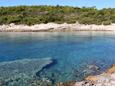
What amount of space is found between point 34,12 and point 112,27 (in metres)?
34.6

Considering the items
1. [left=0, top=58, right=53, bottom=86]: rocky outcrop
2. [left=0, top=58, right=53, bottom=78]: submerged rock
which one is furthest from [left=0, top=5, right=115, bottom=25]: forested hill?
[left=0, top=58, right=53, bottom=86]: rocky outcrop

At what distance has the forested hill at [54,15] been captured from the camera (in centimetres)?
9862

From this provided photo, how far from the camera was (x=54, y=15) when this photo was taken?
10662cm

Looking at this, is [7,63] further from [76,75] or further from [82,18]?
[82,18]

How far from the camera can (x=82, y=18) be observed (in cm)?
10288

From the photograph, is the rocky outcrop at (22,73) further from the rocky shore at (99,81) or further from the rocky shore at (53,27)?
the rocky shore at (53,27)

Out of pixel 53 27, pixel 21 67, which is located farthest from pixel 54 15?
pixel 21 67

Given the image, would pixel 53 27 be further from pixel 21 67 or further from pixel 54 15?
pixel 21 67

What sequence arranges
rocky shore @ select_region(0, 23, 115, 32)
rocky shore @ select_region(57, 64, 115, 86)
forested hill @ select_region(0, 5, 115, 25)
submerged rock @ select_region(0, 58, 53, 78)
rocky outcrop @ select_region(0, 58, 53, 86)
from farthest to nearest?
forested hill @ select_region(0, 5, 115, 25), rocky shore @ select_region(0, 23, 115, 32), submerged rock @ select_region(0, 58, 53, 78), rocky outcrop @ select_region(0, 58, 53, 86), rocky shore @ select_region(57, 64, 115, 86)

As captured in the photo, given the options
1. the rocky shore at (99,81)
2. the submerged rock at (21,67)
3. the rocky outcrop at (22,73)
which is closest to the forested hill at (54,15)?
the submerged rock at (21,67)

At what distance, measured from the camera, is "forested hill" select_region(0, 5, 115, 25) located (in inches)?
3883

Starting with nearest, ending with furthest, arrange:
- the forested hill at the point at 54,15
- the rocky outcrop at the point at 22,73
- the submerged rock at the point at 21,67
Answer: the rocky outcrop at the point at 22,73
the submerged rock at the point at 21,67
the forested hill at the point at 54,15

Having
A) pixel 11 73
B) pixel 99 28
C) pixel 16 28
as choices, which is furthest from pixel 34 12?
pixel 11 73

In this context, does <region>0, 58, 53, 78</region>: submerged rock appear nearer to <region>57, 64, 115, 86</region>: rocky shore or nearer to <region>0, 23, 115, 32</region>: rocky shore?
<region>57, 64, 115, 86</region>: rocky shore
